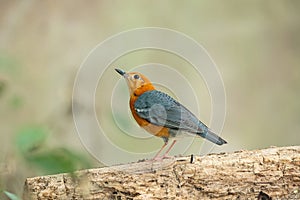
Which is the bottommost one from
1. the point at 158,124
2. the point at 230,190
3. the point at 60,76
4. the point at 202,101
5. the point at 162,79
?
the point at 230,190

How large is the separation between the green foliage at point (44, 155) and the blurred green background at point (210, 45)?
10.0ft

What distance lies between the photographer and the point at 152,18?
5.26 m

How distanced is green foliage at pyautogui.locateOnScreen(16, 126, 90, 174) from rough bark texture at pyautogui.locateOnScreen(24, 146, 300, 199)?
43.3 inches

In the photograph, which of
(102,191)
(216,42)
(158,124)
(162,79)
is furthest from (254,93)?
(102,191)

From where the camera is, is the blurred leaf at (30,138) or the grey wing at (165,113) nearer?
the blurred leaf at (30,138)

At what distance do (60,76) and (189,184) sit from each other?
2.89m

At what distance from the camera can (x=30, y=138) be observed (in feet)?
3.52

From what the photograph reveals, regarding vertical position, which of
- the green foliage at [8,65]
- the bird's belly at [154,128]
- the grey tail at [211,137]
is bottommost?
the green foliage at [8,65]

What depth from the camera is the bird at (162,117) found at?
259 cm

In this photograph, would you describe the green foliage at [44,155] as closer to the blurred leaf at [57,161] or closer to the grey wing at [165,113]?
the blurred leaf at [57,161]

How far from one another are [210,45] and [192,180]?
350 cm

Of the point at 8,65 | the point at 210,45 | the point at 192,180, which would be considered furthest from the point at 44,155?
the point at 210,45

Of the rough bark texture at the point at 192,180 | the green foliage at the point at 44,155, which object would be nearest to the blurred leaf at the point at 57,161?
the green foliage at the point at 44,155

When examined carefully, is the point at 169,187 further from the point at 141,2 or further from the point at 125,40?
the point at 141,2
